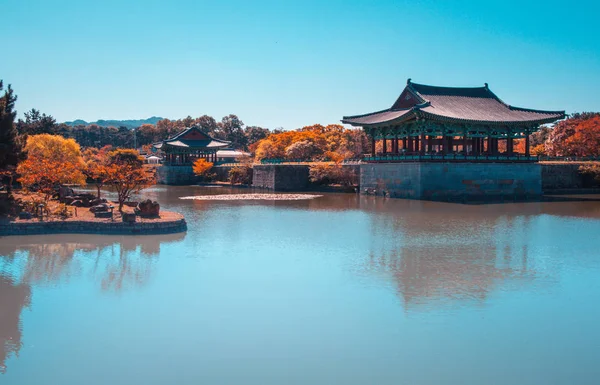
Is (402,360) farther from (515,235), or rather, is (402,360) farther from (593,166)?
(593,166)

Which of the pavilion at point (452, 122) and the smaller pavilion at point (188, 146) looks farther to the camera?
the smaller pavilion at point (188, 146)

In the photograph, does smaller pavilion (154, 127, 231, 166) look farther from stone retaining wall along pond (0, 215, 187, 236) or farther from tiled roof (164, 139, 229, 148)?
stone retaining wall along pond (0, 215, 187, 236)

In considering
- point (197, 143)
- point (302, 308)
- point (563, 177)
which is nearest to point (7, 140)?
point (302, 308)

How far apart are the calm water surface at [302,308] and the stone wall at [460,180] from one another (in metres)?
15.4

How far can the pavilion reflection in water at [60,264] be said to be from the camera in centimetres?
1105

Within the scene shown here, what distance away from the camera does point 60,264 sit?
15.4m

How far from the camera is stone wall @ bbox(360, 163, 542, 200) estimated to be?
36000 mm

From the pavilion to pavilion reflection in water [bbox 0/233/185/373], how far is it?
2216 centimetres

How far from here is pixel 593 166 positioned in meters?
42.2

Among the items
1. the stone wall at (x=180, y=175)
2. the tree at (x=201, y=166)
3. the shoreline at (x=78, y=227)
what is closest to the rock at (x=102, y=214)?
the shoreline at (x=78, y=227)

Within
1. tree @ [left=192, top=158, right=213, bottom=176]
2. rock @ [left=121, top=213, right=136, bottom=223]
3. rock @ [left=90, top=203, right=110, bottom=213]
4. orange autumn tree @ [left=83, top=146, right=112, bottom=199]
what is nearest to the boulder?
rock @ [left=90, top=203, right=110, bottom=213]

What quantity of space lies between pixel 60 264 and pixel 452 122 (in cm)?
2871

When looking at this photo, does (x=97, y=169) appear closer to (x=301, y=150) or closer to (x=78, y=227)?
(x=78, y=227)

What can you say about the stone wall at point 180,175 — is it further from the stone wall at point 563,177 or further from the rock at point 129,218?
the rock at point 129,218
